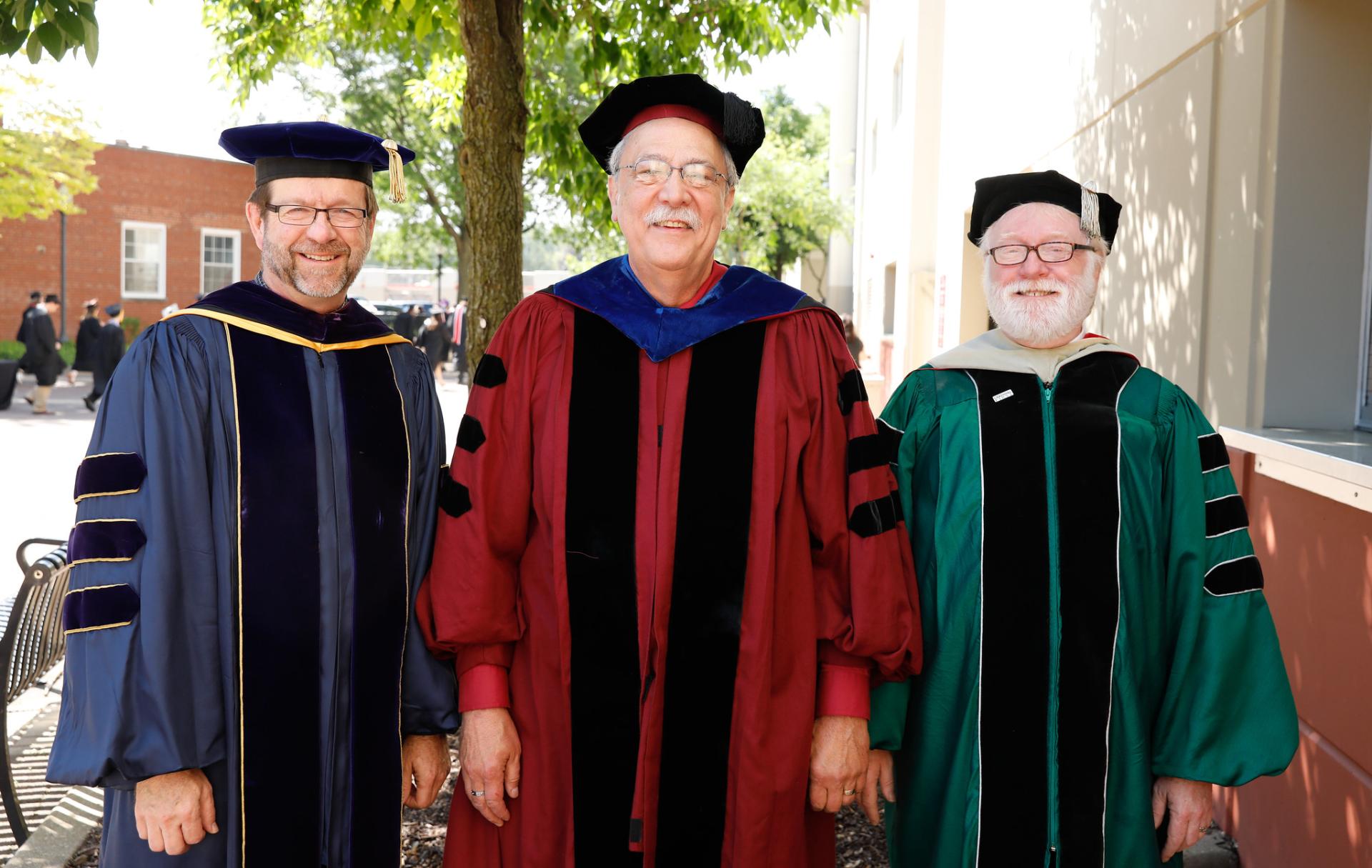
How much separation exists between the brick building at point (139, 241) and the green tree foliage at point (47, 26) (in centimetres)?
2552

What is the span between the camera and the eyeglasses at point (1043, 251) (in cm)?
242

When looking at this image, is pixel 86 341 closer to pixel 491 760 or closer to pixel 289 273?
pixel 289 273

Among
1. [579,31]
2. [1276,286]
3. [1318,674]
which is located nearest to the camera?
[1318,674]

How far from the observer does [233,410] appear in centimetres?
228

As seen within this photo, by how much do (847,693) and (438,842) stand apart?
2189mm

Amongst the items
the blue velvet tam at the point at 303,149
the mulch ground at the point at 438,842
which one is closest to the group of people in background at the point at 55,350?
the mulch ground at the point at 438,842

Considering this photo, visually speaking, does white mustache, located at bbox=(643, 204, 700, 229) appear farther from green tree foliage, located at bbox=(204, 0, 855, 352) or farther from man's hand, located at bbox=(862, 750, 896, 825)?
green tree foliage, located at bbox=(204, 0, 855, 352)

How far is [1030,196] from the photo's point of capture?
2438 mm

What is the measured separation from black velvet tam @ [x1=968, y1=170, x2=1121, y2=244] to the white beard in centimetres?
15

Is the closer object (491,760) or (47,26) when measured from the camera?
(491,760)

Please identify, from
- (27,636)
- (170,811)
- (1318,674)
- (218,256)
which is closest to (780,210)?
(218,256)

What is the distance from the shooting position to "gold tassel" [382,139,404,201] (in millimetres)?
2543

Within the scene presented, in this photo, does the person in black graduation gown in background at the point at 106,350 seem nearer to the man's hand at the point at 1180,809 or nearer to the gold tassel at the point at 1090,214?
the gold tassel at the point at 1090,214

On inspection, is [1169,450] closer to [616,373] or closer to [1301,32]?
[616,373]
